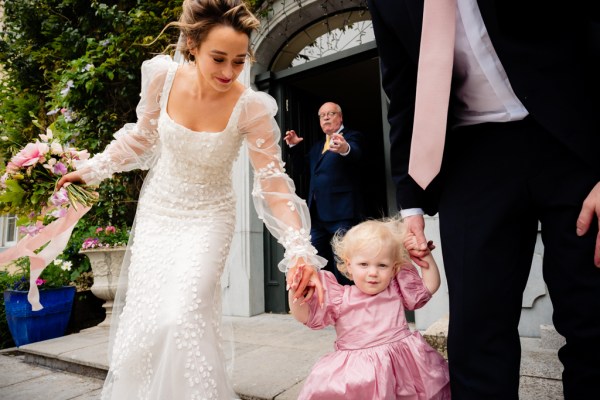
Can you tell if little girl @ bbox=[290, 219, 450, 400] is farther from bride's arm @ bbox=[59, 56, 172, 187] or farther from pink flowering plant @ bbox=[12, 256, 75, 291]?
pink flowering plant @ bbox=[12, 256, 75, 291]

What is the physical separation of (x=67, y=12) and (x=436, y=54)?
736cm

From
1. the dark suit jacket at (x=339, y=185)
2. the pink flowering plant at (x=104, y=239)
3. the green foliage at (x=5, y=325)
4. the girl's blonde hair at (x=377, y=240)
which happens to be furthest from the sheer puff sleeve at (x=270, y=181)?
the green foliage at (x=5, y=325)

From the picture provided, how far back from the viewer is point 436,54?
105 centimetres

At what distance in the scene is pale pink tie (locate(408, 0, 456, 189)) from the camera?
1046mm

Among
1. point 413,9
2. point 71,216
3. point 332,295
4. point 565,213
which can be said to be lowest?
point 332,295

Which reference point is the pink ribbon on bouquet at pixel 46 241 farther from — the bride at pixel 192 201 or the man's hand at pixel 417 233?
the man's hand at pixel 417 233

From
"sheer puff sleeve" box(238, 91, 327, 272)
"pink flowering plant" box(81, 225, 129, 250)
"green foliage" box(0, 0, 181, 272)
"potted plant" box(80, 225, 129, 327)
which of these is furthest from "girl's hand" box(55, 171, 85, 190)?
"green foliage" box(0, 0, 181, 272)

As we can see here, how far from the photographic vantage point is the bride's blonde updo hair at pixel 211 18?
1.91 metres

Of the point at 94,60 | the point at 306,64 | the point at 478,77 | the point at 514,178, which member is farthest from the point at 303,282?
the point at 94,60

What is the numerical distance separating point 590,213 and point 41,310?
17.0ft

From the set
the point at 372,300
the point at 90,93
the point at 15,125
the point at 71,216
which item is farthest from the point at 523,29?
the point at 15,125

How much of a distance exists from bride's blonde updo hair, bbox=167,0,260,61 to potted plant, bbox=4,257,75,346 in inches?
155

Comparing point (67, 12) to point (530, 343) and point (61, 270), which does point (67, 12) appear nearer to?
point (61, 270)

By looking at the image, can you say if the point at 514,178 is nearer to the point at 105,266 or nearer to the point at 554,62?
the point at 554,62
